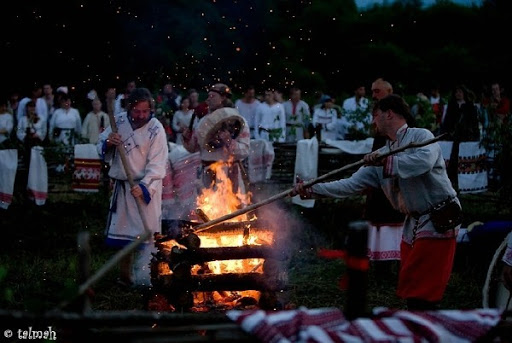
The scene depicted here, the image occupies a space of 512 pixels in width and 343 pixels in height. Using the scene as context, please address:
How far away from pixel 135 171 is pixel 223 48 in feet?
33.0

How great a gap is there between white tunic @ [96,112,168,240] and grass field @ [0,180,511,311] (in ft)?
2.19

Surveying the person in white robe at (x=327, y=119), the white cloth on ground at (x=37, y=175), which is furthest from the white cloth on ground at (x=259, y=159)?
the person in white robe at (x=327, y=119)

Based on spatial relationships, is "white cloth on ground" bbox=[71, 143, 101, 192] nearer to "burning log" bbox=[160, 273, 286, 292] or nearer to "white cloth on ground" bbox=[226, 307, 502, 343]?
"burning log" bbox=[160, 273, 286, 292]

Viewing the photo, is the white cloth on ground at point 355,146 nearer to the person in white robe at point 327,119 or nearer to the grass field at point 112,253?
the grass field at point 112,253

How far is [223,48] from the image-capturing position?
16.7m

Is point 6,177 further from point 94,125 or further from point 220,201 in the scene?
point 94,125

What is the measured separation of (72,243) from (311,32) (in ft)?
87.7

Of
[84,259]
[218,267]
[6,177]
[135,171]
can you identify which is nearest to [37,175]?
[6,177]

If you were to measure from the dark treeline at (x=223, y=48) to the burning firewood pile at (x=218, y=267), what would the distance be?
695 cm

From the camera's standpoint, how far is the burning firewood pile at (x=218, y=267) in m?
5.62

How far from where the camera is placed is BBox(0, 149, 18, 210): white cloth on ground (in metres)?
9.50

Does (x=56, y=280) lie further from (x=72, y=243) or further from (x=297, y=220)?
(x=297, y=220)

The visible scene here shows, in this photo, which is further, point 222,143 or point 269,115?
point 269,115

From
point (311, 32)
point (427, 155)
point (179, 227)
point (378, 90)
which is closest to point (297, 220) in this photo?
point (378, 90)
